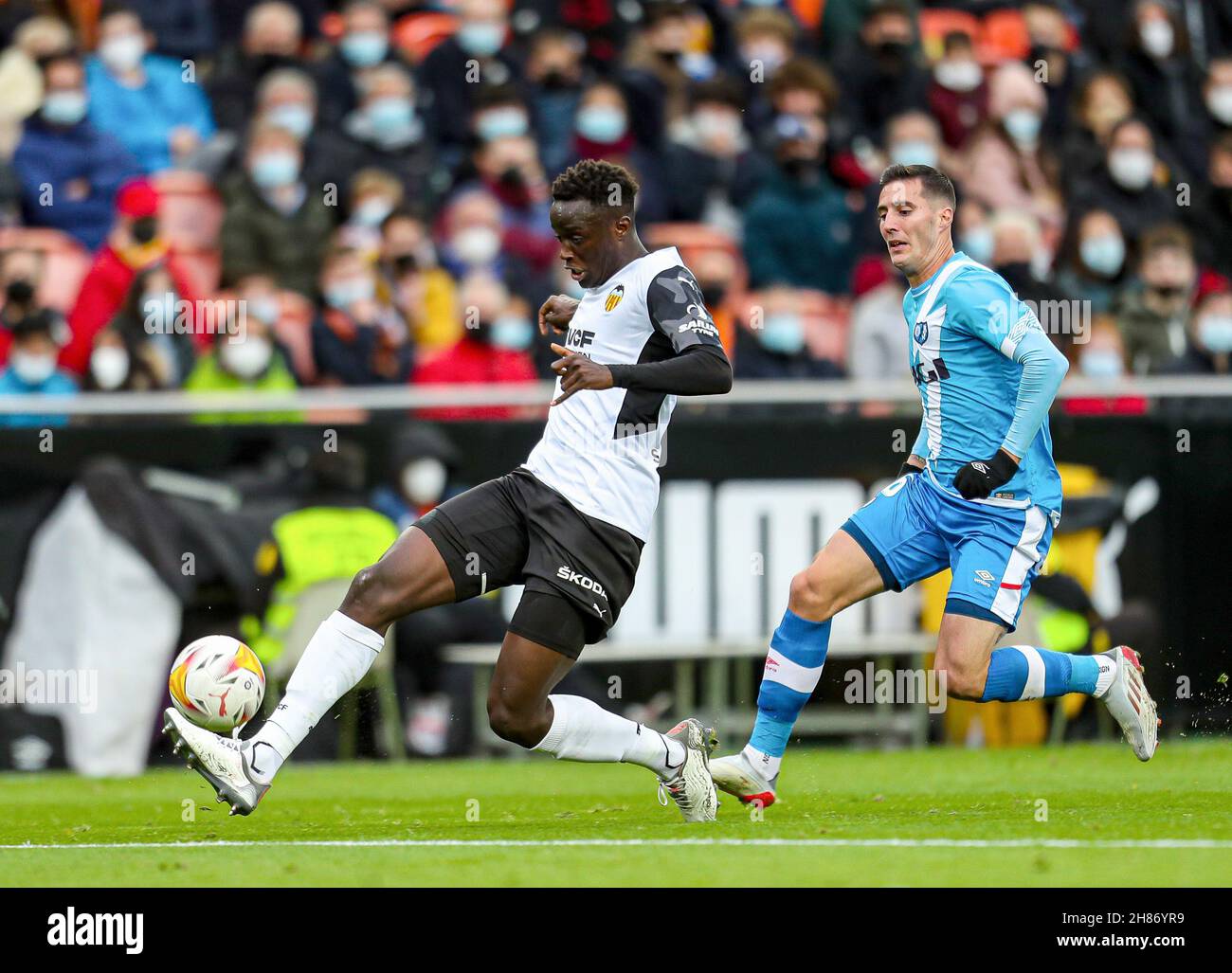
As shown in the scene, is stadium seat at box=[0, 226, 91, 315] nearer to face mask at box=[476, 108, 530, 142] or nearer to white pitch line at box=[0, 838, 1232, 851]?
face mask at box=[476, 108, 530, 142]

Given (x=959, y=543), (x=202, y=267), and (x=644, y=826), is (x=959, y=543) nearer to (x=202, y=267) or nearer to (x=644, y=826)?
(x=644, y=826)

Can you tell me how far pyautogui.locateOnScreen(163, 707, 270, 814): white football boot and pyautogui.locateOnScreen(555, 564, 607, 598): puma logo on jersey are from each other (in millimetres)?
1214

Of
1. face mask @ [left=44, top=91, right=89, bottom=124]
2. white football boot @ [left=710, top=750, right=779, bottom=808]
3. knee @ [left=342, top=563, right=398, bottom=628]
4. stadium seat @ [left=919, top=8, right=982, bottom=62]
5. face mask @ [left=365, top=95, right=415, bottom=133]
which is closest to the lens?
knee @ [left=342, top=563, right=398, bottom=628]

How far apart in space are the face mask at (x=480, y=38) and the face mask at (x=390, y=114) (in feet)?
2.08

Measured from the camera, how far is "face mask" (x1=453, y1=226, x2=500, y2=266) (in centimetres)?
1286

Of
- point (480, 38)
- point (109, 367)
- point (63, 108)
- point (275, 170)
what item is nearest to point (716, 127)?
point (480, 38)

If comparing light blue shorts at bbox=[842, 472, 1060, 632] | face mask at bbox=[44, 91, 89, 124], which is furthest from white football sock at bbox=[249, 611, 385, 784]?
face mask at bbox=[44, 91, 89, 124]

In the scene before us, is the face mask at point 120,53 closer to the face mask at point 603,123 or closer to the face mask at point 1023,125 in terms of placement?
the face mask at point 603,123

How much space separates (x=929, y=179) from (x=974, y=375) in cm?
73

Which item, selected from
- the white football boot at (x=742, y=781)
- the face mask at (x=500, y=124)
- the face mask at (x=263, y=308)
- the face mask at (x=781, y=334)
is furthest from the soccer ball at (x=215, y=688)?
the face mask at (x=500, y=124)

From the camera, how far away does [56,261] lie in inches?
500

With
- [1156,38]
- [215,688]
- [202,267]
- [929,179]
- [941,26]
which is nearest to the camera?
[215,688]
